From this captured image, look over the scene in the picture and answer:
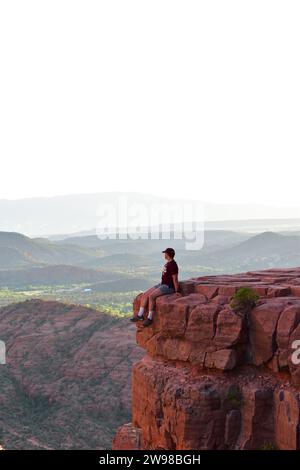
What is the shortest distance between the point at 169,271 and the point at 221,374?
2851 millimetres

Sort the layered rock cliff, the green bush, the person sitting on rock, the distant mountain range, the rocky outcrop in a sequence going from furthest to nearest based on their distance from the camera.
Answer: the distant mountain range < the rocky outcrop < the person sitting on rock < the green bush < the layered rock cliff

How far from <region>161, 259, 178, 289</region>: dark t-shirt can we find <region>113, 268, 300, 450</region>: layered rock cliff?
1.37ft

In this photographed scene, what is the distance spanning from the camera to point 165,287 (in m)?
14.6

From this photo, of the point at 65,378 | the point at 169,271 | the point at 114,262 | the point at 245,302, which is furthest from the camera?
the point at 114,262

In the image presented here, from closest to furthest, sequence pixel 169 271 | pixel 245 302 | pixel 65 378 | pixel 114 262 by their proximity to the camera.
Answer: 1. pixel 245 302
2. pixel 169 271
3. pixel 65 378
4. pixel 114 262

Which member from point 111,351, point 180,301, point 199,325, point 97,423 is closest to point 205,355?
point 199,325

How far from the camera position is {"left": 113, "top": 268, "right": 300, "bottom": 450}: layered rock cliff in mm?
11898

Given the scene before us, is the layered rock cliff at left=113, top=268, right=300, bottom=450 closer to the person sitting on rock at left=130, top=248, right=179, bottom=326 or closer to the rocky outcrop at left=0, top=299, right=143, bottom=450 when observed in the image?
the person sitting on rock at left=130, top=248, right=179, bottom=326

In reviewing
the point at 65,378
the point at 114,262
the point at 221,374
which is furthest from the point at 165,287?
the point at 114,262

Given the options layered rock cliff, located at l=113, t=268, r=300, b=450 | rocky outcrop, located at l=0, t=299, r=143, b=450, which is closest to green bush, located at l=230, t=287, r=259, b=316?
layered rock cliff, located at l=113, t=268, r=300, b=450

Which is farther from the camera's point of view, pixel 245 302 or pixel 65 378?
pixel 65 378

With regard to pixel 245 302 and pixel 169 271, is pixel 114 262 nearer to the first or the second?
pixel 169 271
